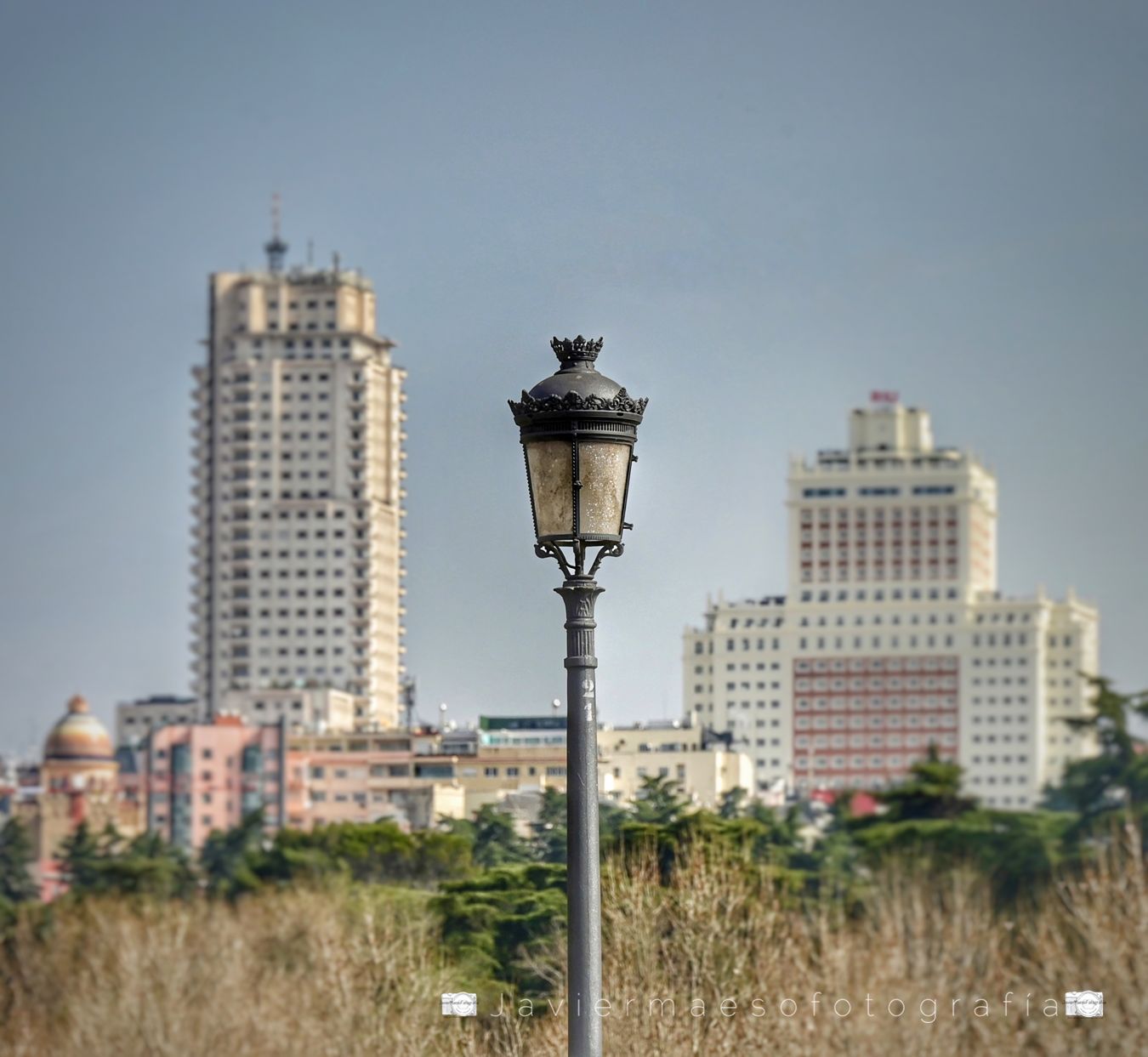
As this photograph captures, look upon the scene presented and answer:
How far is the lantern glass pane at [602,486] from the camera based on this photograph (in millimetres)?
10219

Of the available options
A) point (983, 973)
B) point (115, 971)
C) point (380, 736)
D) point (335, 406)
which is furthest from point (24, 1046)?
point (335, 406)

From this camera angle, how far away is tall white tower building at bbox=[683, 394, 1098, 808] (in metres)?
77.1

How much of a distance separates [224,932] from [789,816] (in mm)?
14975

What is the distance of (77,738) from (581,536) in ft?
329

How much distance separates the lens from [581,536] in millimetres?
10195

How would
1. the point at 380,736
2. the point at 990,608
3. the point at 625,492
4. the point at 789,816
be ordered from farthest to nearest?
the point at 380,736 < the point at 990,608 < the point at 789,816 < the point at 625,492

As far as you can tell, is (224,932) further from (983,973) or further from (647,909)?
(647,909)

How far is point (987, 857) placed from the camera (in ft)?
198

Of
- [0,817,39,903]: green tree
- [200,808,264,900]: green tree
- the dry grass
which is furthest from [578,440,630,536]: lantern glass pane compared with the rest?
[0,817,39,903]: green tree

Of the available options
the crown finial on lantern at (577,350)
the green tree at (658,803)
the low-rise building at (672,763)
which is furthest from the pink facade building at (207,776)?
the crown finial on lantern at (577,350)

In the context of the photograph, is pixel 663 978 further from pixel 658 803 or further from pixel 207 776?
pixel 207 776

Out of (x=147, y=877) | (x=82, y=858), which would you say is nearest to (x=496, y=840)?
(x=147, y=877)

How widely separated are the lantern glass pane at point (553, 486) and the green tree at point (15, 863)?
8225cm

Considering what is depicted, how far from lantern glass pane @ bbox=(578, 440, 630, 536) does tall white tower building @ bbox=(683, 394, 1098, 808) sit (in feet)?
207
